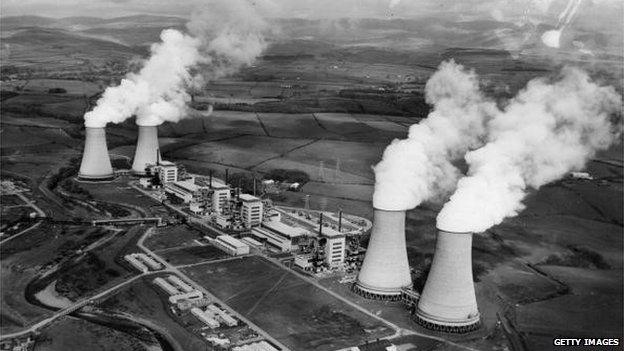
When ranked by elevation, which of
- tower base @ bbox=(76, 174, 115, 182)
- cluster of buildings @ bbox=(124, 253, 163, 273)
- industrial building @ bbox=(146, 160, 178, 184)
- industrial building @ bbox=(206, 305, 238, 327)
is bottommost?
tower base @ bbox=(76, 174, 115, 182)

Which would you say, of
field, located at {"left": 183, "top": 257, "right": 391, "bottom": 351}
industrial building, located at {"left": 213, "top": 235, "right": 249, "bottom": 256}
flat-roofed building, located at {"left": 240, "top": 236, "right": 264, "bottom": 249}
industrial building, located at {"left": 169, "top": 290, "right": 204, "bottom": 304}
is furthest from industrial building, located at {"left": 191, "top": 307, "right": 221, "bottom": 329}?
flat-roofed building, located at {"left": 240, "top": 236, "right": 264, "bottom": 249}

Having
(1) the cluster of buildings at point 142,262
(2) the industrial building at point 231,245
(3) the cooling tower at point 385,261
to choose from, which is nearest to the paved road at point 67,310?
(1) the cluster of buildings at point 142,262

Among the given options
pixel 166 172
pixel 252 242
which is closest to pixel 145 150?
pixel 166 172

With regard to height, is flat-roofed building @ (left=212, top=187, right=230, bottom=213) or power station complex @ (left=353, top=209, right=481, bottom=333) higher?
power station complex @ (left=353, top=209, right=481, bottom=333)

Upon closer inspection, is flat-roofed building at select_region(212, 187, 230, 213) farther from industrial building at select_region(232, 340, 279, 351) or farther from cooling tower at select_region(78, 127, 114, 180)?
industrial building at select_region(232, 340, 279, 351)

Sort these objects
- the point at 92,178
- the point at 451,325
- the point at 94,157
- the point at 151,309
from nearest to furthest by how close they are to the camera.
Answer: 1. the point at 451,325
2. the point at 151,309
3. the point at 94,157
4. the point at 92,178

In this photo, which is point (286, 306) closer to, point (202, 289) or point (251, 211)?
point (202, 289)
